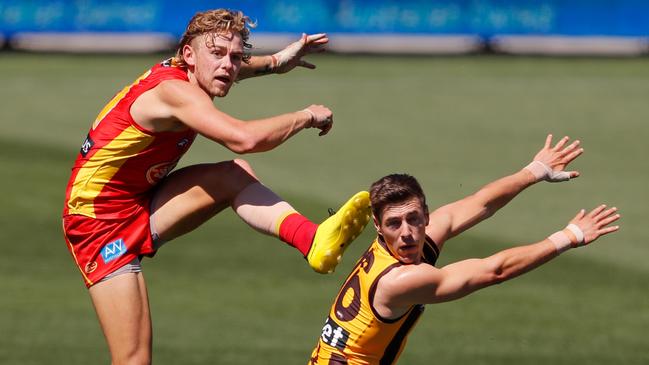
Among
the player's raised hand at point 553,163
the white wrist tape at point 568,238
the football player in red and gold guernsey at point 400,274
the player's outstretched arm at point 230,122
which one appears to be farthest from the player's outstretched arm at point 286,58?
the white wrist tape at point 568,238

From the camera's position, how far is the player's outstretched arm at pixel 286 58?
10.4m

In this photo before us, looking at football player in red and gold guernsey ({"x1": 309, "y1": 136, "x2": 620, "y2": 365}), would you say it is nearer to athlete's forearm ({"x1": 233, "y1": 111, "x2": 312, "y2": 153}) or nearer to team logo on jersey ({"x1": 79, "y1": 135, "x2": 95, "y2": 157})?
athlete's forearm ({"x1": 233, "y1": 111, "x2": 312, "y2": 153})

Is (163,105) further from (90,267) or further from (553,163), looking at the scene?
(553,163)

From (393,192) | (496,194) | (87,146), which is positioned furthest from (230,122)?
(496,194)

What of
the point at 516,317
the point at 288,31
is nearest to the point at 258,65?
the point at 516,317

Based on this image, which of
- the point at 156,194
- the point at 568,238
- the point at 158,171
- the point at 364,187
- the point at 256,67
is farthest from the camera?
the point at 364,187

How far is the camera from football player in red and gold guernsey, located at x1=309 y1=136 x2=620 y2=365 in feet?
28.6

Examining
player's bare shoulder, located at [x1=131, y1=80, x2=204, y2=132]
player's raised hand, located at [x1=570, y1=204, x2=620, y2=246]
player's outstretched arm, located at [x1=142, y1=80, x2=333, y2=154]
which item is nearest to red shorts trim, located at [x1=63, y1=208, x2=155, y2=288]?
player's bare shoulder, located at [x1=131, y1=80, x2=204, y2=132]

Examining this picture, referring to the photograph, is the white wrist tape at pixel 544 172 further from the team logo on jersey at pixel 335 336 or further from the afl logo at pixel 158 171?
the afl logo at pixel 158 171

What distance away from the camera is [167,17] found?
30016 mm

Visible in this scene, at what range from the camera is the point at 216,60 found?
9.20 meters

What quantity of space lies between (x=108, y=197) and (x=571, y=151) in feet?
11.0

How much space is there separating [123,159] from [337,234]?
166 centimetres

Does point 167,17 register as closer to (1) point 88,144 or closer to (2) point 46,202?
(2) point 46,202
